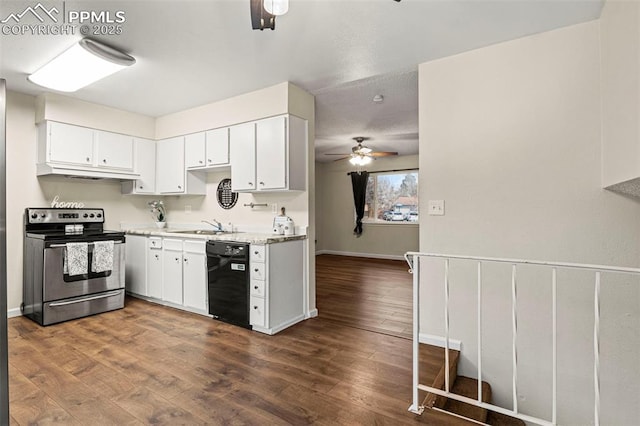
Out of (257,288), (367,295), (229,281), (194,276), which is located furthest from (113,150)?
(367,295)

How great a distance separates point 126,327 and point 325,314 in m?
2.04

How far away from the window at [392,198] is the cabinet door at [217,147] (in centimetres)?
466

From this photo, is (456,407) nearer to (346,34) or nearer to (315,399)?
(315,399)

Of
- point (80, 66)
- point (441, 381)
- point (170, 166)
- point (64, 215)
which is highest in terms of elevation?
point (80, 66)

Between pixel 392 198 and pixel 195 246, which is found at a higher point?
pixel 392 198

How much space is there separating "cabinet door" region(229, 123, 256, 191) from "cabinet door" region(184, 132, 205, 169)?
1.68ft

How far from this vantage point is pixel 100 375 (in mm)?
2246

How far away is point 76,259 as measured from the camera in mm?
3361

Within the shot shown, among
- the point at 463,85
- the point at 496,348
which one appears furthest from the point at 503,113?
the point at 496,348

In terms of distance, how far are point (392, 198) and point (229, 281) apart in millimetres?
5226

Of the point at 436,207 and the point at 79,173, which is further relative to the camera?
the point at 79,173

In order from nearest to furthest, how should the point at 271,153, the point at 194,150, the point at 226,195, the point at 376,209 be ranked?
the point at 271,153
the point at 194,150
the point at 226,195
the point at 376,209

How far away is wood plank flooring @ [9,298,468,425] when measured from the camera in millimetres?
1838

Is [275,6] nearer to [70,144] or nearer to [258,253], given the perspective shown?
[258,253]
